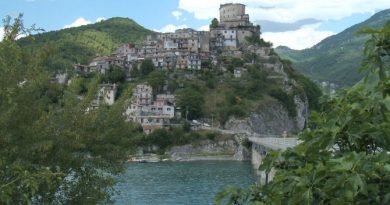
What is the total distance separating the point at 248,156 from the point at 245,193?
84.4 m

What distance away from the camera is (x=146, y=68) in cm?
10712

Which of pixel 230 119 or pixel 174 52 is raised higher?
pixel 174 52

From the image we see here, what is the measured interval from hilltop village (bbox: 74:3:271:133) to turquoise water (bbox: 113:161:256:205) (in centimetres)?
2683

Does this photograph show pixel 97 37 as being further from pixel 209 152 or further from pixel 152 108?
pixel 209 152

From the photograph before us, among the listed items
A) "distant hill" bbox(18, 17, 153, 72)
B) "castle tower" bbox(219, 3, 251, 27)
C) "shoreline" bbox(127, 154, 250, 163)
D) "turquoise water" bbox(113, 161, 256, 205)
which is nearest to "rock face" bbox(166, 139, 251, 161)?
"shoreline" bbox(127, 154, 250, 163)

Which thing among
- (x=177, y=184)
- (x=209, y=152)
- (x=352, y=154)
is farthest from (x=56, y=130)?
(x=209, y=152)

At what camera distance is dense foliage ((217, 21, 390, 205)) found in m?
2.26

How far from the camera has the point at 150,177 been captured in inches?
2277

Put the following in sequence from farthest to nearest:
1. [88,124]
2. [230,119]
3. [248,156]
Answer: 1. [230,119]
2. [248,156]
3. [88,124]

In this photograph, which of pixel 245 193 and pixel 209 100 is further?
pixel 209 100

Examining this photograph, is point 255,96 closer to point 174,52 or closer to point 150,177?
point 174,52

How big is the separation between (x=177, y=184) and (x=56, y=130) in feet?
135

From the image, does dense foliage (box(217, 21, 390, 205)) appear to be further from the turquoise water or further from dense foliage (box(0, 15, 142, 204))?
the turquoise water

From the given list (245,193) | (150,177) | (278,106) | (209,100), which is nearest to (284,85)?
(278,106)
